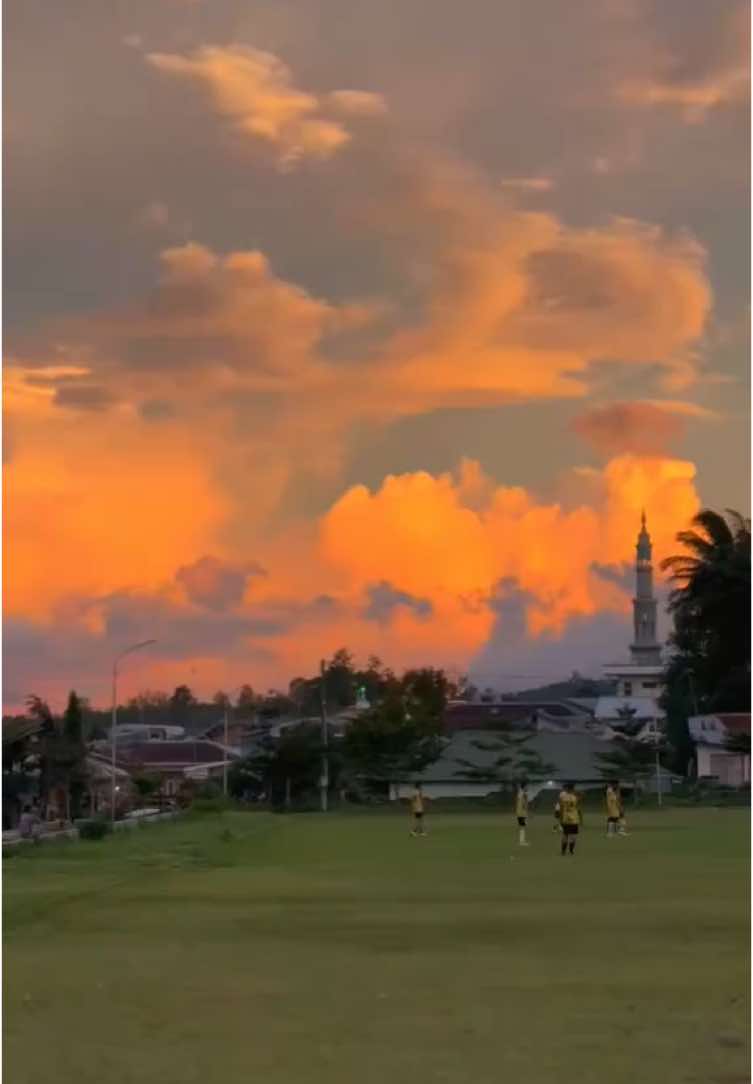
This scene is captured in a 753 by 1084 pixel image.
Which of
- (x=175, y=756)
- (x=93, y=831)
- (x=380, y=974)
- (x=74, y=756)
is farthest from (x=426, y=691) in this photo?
(x=380, y=974)

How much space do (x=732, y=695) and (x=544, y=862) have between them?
56304mm

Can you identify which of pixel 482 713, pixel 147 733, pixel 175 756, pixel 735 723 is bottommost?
pixel 175 756

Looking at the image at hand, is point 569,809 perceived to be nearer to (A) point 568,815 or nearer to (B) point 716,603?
(A) point 568,815

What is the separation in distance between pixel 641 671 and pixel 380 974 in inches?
5808

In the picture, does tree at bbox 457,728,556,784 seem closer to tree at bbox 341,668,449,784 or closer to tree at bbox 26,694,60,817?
tree at bbox 341,668,449,784

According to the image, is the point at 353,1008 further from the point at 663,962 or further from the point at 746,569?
the point at 746,569

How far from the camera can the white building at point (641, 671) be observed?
13566cm

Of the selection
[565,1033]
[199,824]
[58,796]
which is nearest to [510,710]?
[58,796]

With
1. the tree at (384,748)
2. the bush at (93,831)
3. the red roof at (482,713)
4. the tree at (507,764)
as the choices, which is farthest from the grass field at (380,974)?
the red roof at (482,713)

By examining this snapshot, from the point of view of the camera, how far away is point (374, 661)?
441 ft

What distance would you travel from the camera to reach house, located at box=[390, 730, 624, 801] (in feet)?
276

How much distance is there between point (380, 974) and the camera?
1398 cm

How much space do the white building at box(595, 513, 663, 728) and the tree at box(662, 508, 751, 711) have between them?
23.4 meters

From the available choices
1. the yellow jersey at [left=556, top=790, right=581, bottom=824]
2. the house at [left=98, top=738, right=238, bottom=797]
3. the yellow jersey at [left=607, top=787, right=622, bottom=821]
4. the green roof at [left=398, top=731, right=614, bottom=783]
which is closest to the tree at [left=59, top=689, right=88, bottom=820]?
the green roof at [left=398, top=731, right=614, bottom=783]
